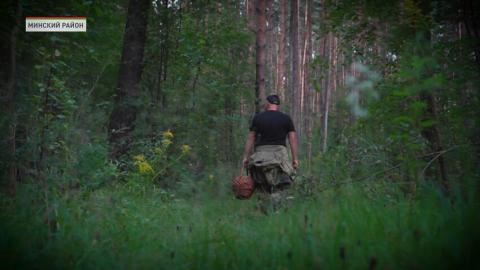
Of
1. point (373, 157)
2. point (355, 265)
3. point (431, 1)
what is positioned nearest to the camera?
point (355, 265)

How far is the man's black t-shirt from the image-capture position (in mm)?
6816

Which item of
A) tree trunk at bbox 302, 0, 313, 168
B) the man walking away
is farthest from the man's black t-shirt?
tree trunk at bbox 302, 0, 313, 168

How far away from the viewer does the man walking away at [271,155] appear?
660 cm

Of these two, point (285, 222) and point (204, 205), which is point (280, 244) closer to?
point (285, 222)

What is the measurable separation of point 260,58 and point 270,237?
23.5ft

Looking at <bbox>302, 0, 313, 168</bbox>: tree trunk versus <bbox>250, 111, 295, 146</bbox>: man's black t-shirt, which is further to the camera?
<bbox>302, 0, 313, 168</bbox>: tree trunk

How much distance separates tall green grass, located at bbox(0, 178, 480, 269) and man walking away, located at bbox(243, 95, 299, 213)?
1.93 meters

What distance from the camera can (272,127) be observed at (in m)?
6.82

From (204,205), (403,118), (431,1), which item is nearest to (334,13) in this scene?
(431,1)

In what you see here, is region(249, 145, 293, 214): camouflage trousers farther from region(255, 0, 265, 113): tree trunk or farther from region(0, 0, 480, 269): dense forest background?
region(255, 0, 265, 113): tree trunk

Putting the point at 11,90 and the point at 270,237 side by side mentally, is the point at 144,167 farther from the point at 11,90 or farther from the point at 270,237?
the point at 270,237

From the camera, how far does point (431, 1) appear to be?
17.6 ft

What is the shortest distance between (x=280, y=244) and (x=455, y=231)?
48.5 inches

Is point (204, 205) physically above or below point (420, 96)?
below
